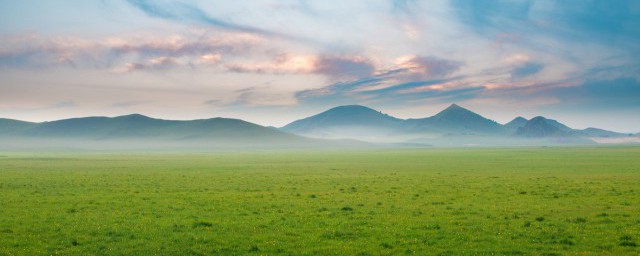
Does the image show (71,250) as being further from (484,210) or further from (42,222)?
(484,210)

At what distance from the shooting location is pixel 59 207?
2758 cm

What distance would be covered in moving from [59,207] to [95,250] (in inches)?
488

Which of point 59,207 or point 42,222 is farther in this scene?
point 59,207

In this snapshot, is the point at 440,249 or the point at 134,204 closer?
the point at 440,249

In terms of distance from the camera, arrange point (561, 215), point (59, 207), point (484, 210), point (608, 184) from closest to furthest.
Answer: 1. point (561, 215)
2. point (484, 210)
3. point (59, 207)
4. point (608, 184)

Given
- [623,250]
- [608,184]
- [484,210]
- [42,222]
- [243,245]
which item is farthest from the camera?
[608,184]

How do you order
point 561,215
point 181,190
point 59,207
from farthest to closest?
point 181,190 < point 59,207 < point 561,215

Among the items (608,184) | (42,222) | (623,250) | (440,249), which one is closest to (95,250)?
(42,222)

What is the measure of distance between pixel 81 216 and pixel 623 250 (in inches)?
896

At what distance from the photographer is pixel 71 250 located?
17047 millimetres

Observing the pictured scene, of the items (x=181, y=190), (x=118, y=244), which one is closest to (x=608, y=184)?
(x=181, y=190)

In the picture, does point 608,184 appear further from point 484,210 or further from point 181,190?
point 181,190

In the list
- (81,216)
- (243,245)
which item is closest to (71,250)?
(243,245)

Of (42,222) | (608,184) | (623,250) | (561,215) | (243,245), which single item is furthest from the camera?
(608,184)
